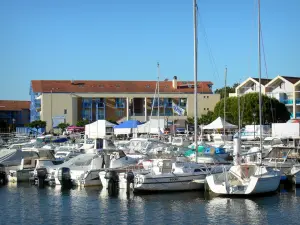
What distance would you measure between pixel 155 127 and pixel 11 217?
39.7 metres

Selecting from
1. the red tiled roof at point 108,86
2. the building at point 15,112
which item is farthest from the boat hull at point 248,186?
the building at point 15,112

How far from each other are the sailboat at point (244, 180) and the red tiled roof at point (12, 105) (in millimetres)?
112447

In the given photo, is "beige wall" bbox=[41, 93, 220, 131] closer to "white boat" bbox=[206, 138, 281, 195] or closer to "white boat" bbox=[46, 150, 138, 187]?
"white boat" bbox=[46, 150, 138, 187]

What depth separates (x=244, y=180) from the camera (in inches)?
1299

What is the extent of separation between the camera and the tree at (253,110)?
8344 cm

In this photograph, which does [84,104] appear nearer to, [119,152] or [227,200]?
[119,152]

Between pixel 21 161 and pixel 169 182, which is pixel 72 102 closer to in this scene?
pixel 21 161

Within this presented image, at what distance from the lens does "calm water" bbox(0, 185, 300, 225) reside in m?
26.6

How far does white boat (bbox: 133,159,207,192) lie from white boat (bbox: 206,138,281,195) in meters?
1.72

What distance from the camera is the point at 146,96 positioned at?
11506cm

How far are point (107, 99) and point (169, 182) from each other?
84.3m

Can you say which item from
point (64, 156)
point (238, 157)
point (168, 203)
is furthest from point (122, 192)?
point (64, 156)

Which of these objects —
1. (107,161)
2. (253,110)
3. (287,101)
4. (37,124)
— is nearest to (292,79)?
(287,101)

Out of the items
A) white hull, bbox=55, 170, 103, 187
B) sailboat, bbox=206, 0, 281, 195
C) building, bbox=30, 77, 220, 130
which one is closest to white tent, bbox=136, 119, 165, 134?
white hull, bbox=55, 170, 103, 187
